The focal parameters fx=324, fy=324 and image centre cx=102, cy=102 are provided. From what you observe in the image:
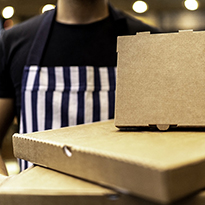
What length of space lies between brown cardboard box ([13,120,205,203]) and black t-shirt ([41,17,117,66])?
0.56 metres

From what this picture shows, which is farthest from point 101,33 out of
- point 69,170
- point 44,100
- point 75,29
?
point 69,170

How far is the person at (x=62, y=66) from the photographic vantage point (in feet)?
3.62

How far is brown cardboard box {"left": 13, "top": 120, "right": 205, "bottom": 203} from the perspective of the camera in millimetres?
384

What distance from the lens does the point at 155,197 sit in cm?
38

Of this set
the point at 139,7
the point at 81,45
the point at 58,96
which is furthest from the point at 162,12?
the point at 58,96

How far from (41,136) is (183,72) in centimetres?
29

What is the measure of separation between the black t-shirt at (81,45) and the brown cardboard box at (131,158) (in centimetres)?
56

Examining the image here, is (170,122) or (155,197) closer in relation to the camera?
(155,197)

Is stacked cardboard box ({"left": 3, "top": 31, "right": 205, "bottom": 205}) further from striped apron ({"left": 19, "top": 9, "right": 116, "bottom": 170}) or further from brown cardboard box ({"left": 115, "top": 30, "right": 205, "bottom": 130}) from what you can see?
striped apron ({"left": 19, "top": 9, "right": 116, "bottom": 170})

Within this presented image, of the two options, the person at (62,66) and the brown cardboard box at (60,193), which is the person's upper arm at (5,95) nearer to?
the person at (62,66)

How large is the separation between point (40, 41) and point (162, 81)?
676 millimetres

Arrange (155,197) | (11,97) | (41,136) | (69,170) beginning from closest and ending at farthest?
(155,197) → (69,170) → (41,136) → (11,97)

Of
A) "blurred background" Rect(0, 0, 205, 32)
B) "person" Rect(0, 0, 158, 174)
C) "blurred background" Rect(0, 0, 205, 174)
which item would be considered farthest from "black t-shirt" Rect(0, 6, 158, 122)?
"blurred background" Rect(0, 0, 205, 32)

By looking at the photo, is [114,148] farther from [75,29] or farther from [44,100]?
[75,29]
